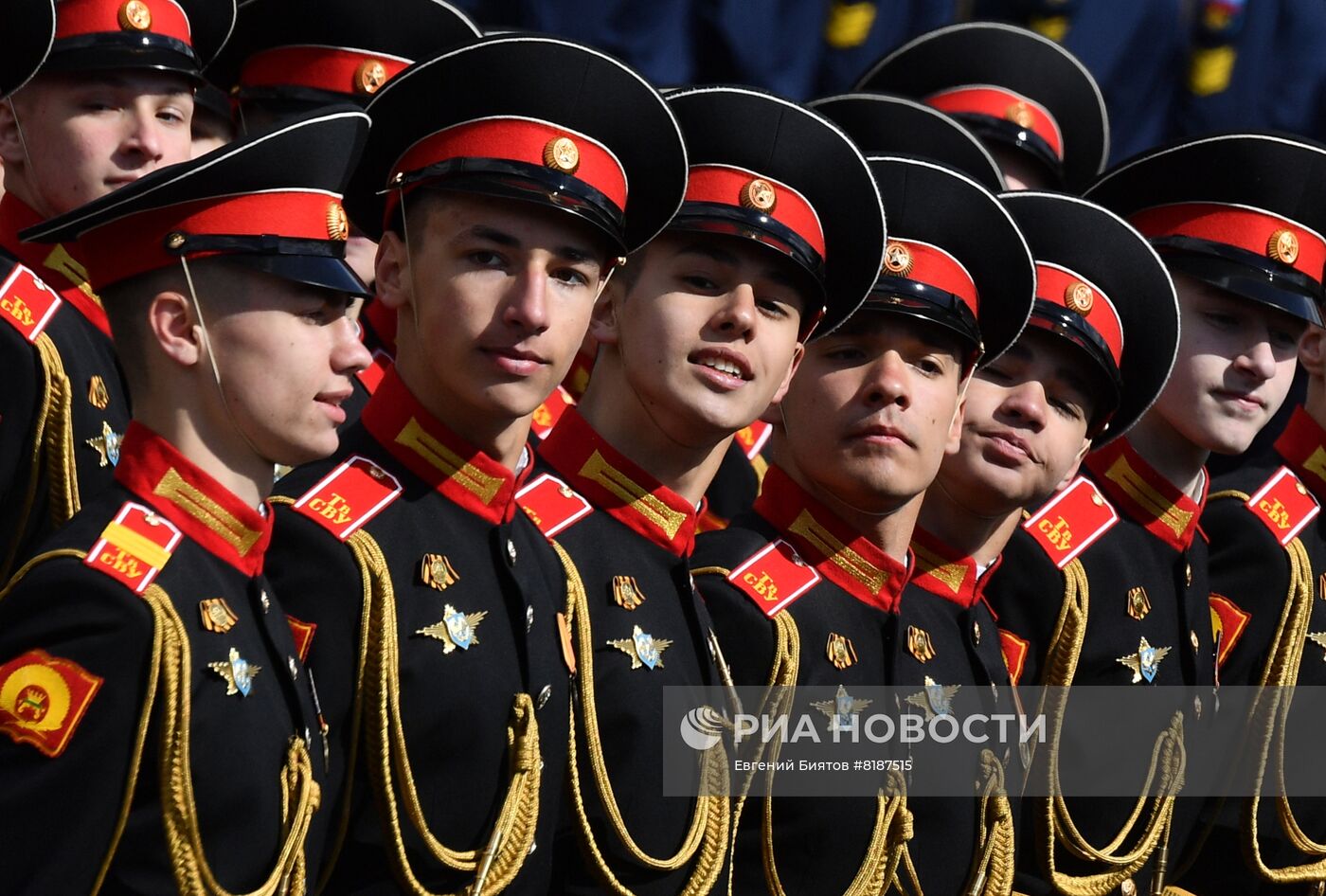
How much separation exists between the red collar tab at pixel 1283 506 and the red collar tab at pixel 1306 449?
0.15 meters

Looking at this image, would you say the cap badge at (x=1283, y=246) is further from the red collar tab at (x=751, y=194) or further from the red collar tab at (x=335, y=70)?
the red collar tab at (x=335, y=70)

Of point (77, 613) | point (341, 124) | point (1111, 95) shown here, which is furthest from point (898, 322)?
point (1111, 95)

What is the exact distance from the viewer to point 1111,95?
12578 millimetres

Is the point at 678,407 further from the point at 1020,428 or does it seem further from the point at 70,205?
the point at 70,205

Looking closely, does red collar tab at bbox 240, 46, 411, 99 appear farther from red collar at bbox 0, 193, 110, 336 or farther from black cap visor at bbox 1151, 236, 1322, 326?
black cap visor at bbox 1151, 236, 1322, 326

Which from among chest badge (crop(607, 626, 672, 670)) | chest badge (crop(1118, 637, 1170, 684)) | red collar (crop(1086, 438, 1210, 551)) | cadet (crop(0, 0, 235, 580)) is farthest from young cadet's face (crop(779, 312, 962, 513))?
cadet (crop(0, 0, 235, 580))

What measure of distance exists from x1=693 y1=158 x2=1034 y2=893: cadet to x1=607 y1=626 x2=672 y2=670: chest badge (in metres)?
0.42

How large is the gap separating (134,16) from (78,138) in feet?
1.32

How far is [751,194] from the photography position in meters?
5.39

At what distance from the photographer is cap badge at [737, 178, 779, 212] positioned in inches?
212

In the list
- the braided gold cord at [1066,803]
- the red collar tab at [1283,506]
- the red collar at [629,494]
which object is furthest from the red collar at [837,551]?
the red collar tab at [1283,506]

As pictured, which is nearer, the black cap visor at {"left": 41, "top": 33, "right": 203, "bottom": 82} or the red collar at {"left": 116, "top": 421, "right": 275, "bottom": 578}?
the red collar at {"left": 116, "top": 421, "right": 275, "bottom": 578}

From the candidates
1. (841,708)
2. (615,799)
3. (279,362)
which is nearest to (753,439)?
(841,708)

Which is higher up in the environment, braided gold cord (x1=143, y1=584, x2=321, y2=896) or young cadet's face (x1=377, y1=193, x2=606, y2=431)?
young cadet's face (x1=377, y1=193, x2=606, y2=431)
